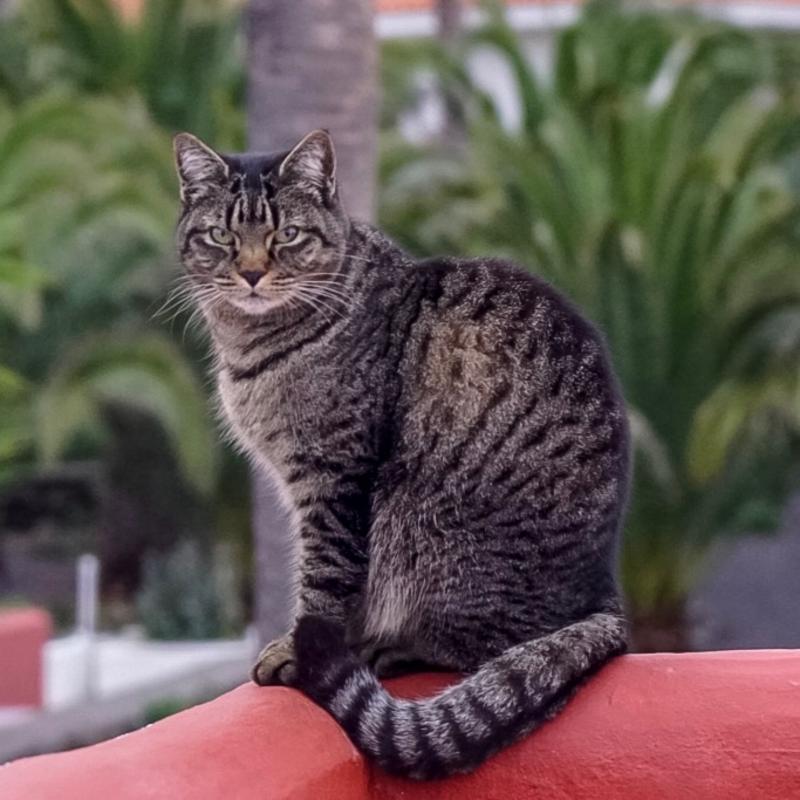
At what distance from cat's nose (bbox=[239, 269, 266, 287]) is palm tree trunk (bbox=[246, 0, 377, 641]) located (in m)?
1.92

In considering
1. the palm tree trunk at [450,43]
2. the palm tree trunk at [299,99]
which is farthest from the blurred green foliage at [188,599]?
the palm tree trunk at [299,99]

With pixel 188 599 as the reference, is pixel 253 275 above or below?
above

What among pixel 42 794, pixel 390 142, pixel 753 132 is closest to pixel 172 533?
pixel 390 142

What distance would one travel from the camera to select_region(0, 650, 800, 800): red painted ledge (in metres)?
2.88

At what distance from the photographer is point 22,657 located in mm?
7543

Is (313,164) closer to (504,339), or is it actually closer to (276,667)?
(504,339)

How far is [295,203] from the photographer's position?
3.71m

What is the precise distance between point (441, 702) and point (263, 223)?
1217 mm

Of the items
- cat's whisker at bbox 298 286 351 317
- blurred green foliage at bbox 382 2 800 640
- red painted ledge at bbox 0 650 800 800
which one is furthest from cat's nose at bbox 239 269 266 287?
blurred green foliage at bbox 382 2 800 640

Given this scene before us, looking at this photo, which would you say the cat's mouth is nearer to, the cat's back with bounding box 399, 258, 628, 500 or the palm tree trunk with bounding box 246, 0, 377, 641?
the cat's back with bounding box 399, 258, 628, 500

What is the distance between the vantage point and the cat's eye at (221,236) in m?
3.69

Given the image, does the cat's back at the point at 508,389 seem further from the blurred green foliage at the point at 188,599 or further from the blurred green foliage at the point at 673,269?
the blurred green foliage at the point at 188,599

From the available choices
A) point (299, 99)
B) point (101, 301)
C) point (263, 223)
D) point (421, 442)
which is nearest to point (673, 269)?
point (299, 99)

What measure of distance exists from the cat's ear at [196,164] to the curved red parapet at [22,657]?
162 inches
